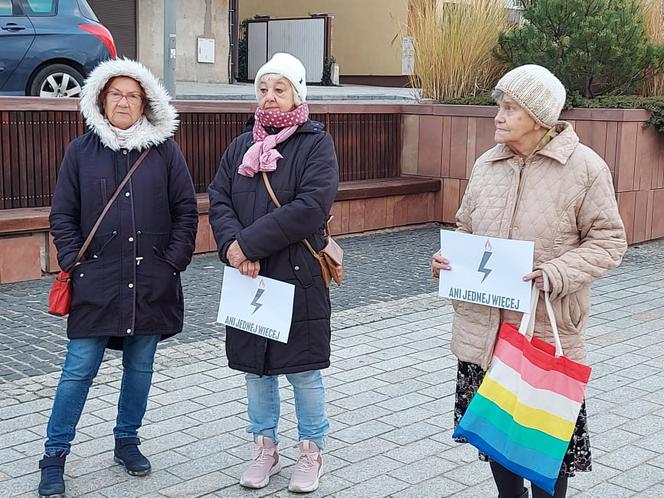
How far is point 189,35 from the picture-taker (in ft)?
78.9

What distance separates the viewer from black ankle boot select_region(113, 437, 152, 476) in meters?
4.49

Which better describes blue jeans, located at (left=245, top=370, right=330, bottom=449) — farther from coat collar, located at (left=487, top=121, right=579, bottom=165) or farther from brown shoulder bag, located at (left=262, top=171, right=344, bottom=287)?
coat collar, located at (left=487, top=121, right=579, bottom=165)

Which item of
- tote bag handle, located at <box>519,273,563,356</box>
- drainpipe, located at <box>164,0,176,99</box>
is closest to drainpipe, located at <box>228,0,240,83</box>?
drainpipe, located at <box>164,0,176,99</box>

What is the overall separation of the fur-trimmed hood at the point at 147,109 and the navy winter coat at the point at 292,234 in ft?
1.27

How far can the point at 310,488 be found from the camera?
433 cm

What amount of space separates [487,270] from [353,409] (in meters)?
2.01

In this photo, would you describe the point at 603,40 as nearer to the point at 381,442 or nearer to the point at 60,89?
the point at 60,89

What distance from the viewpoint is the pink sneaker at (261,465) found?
4.36 meters

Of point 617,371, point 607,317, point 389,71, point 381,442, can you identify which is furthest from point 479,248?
point 389,71

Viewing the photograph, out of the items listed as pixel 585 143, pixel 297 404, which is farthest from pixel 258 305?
pixel 585 143

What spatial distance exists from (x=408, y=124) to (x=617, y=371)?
6090 millimetres

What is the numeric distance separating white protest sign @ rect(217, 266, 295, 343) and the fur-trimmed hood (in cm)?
68

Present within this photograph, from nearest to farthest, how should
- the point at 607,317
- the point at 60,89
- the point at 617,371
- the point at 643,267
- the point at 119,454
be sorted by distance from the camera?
1. the point at 119,454
2. the point at 617,371
3. the point at 607,317
4. the point at 643,267
5. the point at 60,89

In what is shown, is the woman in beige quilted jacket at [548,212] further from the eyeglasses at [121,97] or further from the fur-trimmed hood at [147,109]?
the eyeglasses at [121,97]
